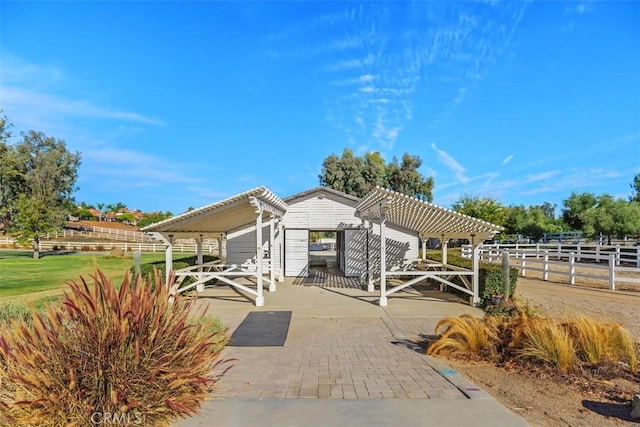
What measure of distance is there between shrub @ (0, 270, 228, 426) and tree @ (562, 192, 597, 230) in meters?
42.1

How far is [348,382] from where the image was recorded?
4.58 m

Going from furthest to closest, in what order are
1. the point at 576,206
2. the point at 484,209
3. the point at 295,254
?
the point at 576,206 → the point at 484,209 → the point at 295,254

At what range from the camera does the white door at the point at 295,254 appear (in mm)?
16547

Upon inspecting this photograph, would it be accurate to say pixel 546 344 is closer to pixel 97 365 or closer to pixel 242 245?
pixel 97 365

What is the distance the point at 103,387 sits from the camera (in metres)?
3.26

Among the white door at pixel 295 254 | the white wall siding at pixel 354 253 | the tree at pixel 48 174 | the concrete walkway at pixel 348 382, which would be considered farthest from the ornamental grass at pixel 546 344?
the tree at pixel 48 174

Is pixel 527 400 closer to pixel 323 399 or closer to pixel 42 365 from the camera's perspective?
pixel 323 399

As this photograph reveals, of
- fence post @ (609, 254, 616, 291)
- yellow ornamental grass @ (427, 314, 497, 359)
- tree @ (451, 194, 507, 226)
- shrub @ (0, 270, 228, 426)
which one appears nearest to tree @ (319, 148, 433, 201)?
tree @ (451, 194, 507, 226)

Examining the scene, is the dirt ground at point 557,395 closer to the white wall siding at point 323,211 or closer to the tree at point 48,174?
the white wall siding at point 323,211

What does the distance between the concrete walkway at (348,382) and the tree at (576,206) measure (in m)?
37.2

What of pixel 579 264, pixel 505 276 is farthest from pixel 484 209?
pixel 505 276

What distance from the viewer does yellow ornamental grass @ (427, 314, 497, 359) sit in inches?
222

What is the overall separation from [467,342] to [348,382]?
2.17 metres

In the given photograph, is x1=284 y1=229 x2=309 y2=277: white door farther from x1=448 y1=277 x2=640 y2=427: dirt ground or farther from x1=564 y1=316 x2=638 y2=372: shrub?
x1=564 y1=316 x2=638 y2=372: shrub
